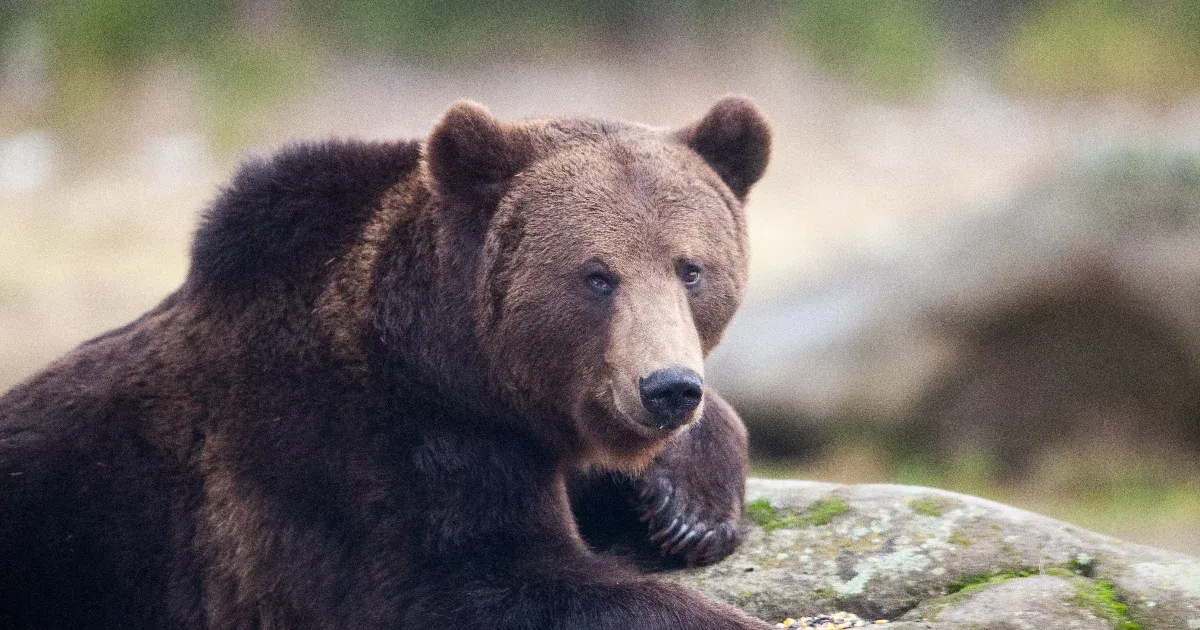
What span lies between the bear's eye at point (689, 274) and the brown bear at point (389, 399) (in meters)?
0.01

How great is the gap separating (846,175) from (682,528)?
2691 centimetres

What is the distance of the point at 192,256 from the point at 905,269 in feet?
34.9

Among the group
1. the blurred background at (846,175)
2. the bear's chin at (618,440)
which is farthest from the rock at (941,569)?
the blurred background at (846,175)

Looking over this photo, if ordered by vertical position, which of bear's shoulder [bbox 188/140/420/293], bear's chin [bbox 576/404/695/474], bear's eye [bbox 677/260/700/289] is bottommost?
bear's chin [bbox 576/404/695/474]

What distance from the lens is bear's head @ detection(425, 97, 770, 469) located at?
5.70 meters

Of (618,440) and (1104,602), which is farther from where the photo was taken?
A: (618,440)

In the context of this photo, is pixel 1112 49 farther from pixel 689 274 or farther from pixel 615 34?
pixel 689 274

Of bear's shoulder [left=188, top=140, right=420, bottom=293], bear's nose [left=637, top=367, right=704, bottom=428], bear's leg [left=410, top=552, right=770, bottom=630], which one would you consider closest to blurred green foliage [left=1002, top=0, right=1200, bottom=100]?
bear's shoulder [left=188, top=140, right=420, bottom=293]

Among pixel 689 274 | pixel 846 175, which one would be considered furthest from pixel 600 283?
pixel 846 175

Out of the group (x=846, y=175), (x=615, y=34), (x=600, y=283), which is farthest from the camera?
(x=615, y=34)

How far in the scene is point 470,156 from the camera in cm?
589

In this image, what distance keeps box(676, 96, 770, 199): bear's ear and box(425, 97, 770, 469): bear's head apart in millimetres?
355

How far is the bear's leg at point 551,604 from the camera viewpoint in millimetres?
5324

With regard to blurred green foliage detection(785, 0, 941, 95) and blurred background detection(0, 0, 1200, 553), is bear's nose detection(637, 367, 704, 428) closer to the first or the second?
blurred background detection(0, 0, 1200, 553)
